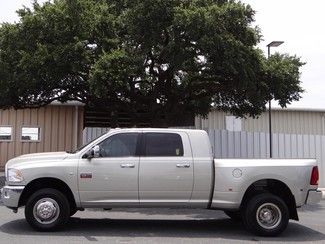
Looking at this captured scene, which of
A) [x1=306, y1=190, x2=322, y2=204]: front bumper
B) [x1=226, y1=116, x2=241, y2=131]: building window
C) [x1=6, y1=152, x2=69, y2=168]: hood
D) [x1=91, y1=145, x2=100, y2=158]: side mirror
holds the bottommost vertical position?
[x1=306, y1=190, x2=322, y2=204]: front bumper

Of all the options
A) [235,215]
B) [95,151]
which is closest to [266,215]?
[235,215]

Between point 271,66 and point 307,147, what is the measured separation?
5617 millimetres

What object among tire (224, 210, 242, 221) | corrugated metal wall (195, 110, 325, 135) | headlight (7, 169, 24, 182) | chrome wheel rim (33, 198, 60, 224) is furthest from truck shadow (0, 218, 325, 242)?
corrugated metal wall (195, 110, 325, 135)

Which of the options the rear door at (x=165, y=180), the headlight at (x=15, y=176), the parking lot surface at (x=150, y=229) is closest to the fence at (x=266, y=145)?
the parking lot surface at (x=150, y=229)

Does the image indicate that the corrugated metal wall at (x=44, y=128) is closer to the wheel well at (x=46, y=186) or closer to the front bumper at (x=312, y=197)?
the wheel well at (x=46, y=186)

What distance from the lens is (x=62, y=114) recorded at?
24094 millimetres

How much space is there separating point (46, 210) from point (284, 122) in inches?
749

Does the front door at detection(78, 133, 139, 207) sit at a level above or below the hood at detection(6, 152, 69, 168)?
below

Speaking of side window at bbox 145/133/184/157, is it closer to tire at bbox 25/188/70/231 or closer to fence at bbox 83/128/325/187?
tire at bbox 25/188/70/231

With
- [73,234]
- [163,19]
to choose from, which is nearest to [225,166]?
[73,234]

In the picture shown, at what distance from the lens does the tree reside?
13523 millimetres

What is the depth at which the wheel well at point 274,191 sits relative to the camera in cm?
982

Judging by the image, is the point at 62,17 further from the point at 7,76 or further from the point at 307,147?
the point at 307,147

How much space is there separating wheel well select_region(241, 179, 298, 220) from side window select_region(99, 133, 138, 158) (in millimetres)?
2390
